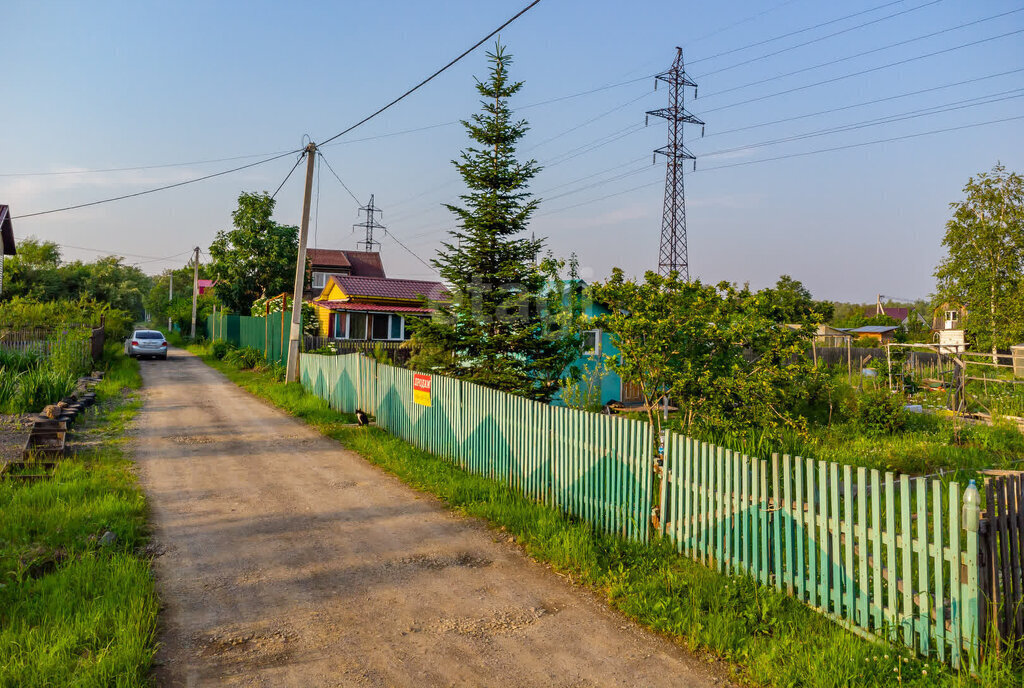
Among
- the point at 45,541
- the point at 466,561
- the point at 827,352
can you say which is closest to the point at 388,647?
the point at 466,561

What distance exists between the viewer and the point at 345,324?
3161 centimetres

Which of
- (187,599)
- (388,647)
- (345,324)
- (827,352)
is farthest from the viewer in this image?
(827,352)

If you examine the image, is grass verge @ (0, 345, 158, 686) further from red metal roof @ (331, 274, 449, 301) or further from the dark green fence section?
red metal roof @ (331, 274, 449, 301)

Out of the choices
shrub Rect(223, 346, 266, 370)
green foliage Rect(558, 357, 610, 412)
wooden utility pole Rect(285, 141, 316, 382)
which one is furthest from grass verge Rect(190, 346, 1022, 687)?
shrub Rect(223, 346, 266, 370)

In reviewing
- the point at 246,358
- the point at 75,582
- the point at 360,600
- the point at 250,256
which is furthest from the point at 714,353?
the point at 250,256

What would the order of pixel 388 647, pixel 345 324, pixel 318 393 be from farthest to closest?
1. pixel 345 324
2. pixel 318 393
3. pixel 388 647

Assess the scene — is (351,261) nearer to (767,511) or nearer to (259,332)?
(259,332)

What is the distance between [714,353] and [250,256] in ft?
126

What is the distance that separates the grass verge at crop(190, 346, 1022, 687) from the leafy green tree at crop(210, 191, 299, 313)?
3687 centimetres

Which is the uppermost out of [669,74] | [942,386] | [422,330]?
[669,74]

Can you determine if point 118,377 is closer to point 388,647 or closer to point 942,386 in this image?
point 388,647

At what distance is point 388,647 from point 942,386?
1934 cm

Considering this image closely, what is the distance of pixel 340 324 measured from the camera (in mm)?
31719

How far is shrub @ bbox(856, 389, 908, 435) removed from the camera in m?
13.7
